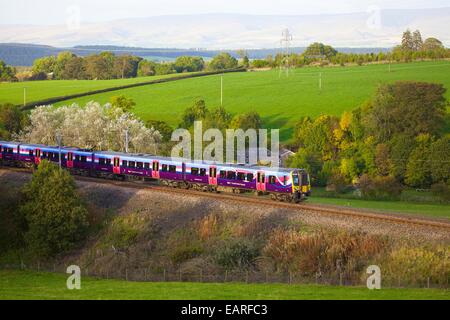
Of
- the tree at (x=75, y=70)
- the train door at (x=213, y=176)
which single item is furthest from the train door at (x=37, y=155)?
the tree at (x=75, y=70)

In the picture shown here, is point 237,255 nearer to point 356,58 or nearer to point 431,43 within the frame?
point 356,58

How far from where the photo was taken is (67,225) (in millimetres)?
46406

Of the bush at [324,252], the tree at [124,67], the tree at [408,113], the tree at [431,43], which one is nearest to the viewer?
the bush at [324,252]

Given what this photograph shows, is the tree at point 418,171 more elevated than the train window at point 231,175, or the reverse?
the train window at point 231,175

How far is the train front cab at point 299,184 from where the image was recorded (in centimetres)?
4825

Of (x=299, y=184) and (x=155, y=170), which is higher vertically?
(x=299, y=184)

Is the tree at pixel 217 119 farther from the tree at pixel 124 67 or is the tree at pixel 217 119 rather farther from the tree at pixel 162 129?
the tree at pixel 124 67

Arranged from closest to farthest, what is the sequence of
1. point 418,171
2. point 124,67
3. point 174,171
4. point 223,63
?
point 174,171 < point 418,171 < point 124,67 < point 223,63

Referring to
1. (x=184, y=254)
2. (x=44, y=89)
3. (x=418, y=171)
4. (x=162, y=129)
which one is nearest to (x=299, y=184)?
(x=184, y=254)

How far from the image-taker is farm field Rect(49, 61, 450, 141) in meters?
114

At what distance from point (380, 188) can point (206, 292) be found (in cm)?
4490

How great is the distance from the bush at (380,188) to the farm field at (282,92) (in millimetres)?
27679

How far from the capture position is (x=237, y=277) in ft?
120

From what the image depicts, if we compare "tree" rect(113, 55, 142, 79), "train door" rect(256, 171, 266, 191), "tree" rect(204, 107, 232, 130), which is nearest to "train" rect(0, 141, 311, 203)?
"train door" rect(256, 171, 266, 191)
